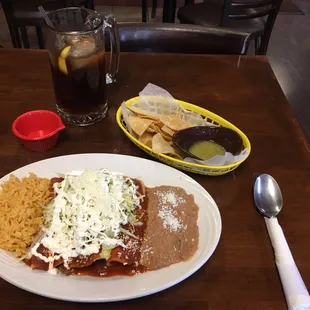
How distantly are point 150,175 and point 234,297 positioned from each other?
1.07ft

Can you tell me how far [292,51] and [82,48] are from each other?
2883 mm

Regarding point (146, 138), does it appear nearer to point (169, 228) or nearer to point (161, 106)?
point (161, 106)

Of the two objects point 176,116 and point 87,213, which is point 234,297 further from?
point 176,116

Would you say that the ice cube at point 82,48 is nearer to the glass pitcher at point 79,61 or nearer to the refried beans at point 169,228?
the glass pitcher at point 79,61

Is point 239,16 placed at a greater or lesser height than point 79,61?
lesser

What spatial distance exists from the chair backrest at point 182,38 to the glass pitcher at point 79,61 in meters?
0.36

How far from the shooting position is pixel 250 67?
4.42 feet

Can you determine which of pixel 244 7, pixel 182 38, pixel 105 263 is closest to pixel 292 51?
pixel 244 7

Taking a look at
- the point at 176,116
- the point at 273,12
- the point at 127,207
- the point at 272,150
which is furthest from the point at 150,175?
the point at 273,12

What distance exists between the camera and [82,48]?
96 cm

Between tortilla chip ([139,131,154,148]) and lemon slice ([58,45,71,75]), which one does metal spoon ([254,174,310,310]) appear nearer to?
tortilla chip ([139,131,154,148])

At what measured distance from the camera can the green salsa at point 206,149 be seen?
94cm

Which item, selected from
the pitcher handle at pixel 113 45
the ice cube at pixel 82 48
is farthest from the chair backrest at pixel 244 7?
the ice cube at pixel 82 48

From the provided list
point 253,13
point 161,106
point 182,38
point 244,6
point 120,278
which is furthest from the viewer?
point 253,13
